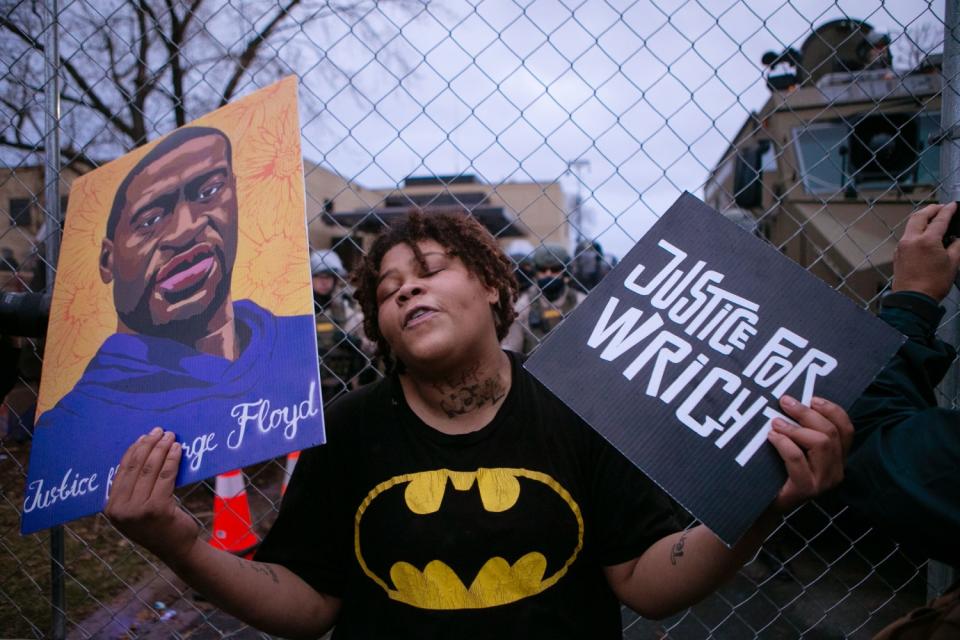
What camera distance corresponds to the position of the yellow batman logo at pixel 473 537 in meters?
1.23

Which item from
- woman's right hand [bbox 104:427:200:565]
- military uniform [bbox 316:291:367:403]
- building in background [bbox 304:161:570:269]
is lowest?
woman's right hand [bbox 104:427:200:565]

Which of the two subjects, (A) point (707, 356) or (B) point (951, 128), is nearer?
(A) point (707, 356)

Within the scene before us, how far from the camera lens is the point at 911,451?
920mm

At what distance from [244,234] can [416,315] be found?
38 cm

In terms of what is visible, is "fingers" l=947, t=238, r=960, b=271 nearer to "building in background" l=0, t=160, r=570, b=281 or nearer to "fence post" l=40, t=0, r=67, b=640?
"building in background" l=0, t=160, r=570, b=281

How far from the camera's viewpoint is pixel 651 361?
→ 106 cm

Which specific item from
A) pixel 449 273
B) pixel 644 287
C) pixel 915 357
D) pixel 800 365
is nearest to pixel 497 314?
pixel 449 273

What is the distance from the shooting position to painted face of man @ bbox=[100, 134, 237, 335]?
1229 mm

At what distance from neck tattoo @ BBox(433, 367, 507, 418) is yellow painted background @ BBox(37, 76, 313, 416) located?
0.39 m

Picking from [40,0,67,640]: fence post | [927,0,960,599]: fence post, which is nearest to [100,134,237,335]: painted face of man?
[40,0,67,640]: fence post

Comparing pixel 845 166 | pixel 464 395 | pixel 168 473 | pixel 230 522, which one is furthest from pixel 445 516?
pixel 845 166

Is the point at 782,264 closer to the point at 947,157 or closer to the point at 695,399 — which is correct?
the point at 695,399

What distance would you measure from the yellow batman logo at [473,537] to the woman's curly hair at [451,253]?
1.41ft

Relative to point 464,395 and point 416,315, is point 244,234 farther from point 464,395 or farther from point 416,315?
point 464,395
